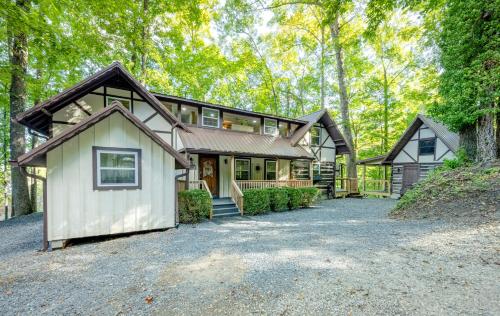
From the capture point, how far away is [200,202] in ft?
26.7

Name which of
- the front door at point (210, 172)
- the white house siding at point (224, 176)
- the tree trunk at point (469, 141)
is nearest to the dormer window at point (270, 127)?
the white house siding at point (224, 176)

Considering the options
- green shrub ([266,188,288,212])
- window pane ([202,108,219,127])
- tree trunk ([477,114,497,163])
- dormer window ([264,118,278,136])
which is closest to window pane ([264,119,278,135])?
dormer window ([264,118,278,136])

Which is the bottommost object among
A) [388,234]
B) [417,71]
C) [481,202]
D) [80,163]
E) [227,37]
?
[388,234]

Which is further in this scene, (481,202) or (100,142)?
(481,202)

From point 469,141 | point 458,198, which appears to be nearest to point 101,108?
point 458,198

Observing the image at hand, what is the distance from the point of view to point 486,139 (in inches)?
368

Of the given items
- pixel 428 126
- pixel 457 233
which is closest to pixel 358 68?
pixel 428 126

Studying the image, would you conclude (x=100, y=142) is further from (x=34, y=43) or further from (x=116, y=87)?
(x=34, y=43)

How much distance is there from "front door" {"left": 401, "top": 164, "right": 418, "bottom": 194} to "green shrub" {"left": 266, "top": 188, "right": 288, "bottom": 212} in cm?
1144

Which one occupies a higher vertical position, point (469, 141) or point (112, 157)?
point (469, 141)

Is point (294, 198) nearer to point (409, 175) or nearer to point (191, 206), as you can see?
point (191, 206)

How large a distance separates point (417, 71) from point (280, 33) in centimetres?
1319

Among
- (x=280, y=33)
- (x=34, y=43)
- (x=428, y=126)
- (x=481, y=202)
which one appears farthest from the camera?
(x=280, y=33)

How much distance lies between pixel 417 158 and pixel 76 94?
20.9 meters
